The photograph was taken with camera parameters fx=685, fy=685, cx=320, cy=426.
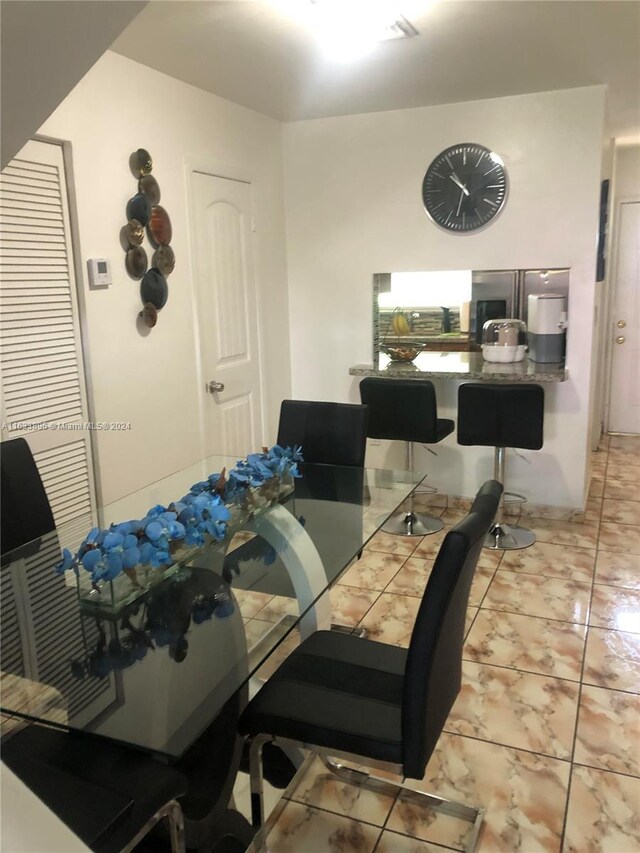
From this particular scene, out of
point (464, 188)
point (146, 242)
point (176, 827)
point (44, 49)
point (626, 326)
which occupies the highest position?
point (464, 188)

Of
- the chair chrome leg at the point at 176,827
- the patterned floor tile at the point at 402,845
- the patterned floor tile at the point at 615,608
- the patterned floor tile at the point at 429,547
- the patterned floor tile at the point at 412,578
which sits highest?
the chair chrome leg at the point at 176,827

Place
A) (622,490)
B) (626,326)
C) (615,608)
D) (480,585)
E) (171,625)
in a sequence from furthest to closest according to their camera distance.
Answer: (626,326) → (622,490) → (480,585) → (615,608) → (171,625)

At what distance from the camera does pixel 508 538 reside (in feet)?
12.9

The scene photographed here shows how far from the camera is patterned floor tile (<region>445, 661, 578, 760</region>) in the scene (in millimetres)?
2287

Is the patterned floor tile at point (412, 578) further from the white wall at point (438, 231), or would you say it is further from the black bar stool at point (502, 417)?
the white wall at point (438, 231)

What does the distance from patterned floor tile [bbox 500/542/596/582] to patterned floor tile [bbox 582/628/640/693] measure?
569 mm

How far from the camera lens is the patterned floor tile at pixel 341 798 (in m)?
1.99

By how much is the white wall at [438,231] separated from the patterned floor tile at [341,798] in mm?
2585

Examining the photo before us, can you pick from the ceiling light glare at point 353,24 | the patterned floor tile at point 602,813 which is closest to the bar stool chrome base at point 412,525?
the patterned floor tile at point 602,813

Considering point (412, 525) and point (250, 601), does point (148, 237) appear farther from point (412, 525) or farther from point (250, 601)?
point (412, 525)

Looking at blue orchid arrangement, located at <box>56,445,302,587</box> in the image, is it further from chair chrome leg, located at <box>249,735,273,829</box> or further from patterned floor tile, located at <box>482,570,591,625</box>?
patterned floor tile, located at <box>482,570,591,625</box>

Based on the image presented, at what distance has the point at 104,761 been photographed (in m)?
1.57

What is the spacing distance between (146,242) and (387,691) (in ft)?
7.73

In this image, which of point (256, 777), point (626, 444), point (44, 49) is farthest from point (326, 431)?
point (626, 444)
